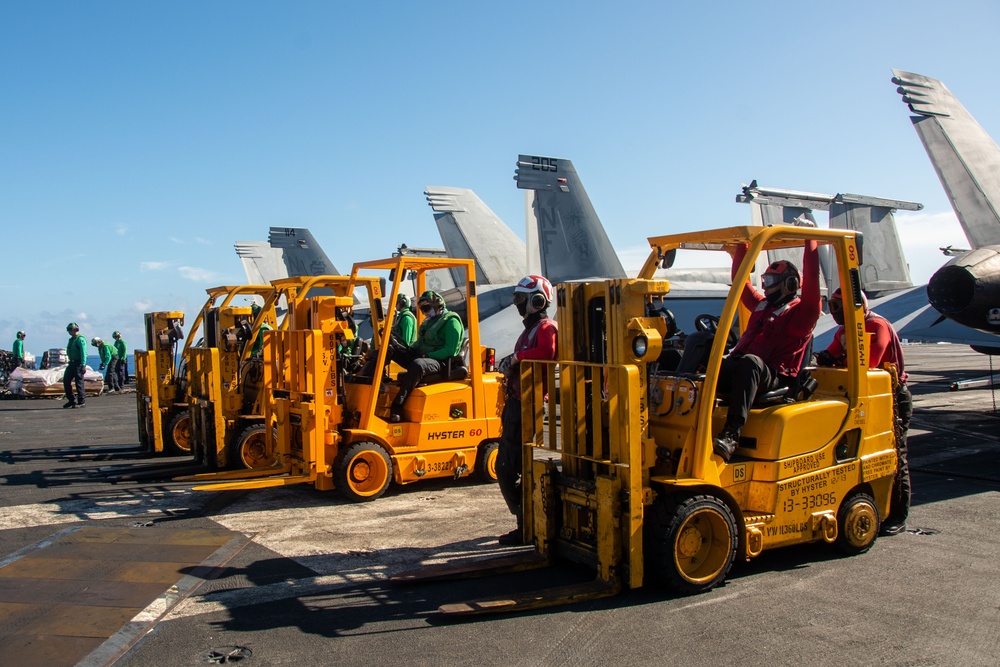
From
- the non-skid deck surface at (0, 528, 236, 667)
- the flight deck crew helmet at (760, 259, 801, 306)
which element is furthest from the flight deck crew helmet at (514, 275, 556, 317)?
the non-skid deck surface at (0, 528, 236, 667)

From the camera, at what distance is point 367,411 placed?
25.6 feet

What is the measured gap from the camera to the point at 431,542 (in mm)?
6285

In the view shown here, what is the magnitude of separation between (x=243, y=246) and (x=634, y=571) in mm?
42438

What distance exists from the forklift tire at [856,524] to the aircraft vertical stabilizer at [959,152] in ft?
29.0

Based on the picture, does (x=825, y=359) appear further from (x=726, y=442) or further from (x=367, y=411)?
(x=367, y=411)

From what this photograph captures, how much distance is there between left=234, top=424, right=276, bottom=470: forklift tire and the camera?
9328 mm

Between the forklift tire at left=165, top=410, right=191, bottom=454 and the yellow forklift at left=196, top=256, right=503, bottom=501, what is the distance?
3269 millimetres

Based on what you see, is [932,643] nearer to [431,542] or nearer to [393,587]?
[393,587]

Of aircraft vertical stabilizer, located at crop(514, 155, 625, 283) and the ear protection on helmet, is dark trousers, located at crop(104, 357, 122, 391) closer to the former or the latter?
aircraft vertical stabilizer, located at crop(514, 155, 625, 283)

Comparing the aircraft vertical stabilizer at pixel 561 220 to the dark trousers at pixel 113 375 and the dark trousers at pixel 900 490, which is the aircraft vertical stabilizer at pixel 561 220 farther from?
the dark trousers at pixel 900 490

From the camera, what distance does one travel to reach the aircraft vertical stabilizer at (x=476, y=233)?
96.5ft

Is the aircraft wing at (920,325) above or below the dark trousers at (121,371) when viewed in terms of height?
above

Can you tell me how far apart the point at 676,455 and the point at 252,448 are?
612cm

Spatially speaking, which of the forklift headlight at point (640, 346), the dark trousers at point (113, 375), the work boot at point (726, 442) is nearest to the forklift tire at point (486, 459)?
the work boot at point (726, 442)
